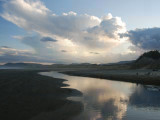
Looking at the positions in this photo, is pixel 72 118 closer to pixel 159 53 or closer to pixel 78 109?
pixel 78 109

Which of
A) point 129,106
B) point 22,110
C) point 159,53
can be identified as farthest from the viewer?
point 159,53

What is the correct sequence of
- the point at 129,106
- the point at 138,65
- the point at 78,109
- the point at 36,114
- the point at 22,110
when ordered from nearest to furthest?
1. the point at 36,114
2. the point at 22,110
3. the point at 78,109
4. the point at 129,106
5. the point at 138,65

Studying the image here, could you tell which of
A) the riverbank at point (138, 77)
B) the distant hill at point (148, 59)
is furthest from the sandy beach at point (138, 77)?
the distant hill at point (148, 59)

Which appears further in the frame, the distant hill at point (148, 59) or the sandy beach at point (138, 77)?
Answer: the distant hill at point (148, 59)

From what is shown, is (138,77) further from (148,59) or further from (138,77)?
(148,59)

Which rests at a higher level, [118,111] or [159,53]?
[159,53]

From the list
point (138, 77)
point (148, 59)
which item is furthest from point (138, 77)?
point (148, 59)

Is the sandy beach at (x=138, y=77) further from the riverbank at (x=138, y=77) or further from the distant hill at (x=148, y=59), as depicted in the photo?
the distant hill at (x=148, y=59)

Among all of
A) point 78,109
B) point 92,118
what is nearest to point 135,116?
point 92,118

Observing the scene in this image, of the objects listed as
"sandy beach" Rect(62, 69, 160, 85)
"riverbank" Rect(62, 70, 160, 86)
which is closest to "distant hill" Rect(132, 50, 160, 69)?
"sandy beach" Rect(62, 69, 160, 85)

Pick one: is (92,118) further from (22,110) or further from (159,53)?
(159,53)

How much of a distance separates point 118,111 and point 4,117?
10.6 meters

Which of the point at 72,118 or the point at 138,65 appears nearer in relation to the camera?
the point at 72,118

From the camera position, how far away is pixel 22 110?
1412cm
